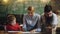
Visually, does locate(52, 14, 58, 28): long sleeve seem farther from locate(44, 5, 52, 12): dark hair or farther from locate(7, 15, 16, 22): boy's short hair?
locate(7, 15, 16, 22): boy's short hair

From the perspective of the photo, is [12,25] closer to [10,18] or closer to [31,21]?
[10,18]

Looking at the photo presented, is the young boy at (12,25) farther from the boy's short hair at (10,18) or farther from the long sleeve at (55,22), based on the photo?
the long sleeve at (55,22)

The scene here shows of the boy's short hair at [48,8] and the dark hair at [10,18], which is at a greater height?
the boy's short hair at [48,8]

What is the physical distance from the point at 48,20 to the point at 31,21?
0.63 ft

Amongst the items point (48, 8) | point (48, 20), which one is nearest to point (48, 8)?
point (48, 8)

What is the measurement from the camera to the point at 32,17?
1.90m

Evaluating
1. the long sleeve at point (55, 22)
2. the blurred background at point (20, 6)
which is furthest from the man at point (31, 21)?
the long sleeve at point (55, 22)

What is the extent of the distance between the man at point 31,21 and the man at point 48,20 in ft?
0.23

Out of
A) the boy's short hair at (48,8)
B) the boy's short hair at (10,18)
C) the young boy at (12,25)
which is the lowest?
the young boy at (12,25)

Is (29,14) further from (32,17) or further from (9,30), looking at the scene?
(9,30)

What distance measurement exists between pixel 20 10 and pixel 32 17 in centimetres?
16

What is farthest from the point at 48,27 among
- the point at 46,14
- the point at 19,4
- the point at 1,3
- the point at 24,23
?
the point at 1,3

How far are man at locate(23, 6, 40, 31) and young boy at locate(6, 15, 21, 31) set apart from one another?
79 mm

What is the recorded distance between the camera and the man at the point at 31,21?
6.22ft
